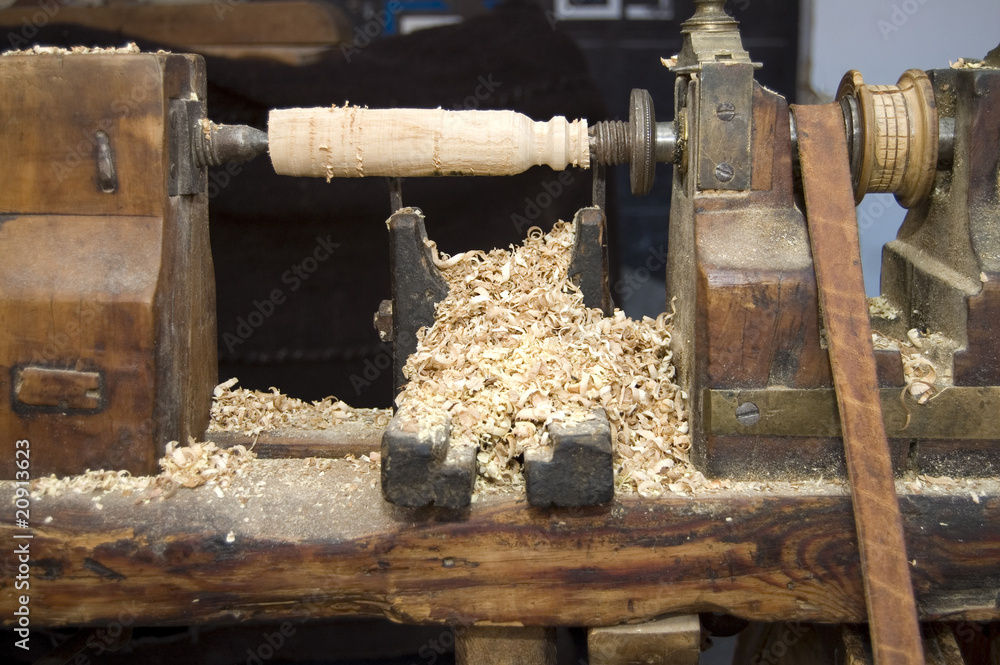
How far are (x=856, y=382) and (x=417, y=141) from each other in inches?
31.3

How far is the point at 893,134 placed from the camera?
1361 mm

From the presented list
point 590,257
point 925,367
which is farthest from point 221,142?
point 925,367

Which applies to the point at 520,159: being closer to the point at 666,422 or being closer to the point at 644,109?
the point at 644,109

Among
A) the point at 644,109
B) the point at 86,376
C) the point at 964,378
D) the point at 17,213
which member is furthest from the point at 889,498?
the point at 17,213

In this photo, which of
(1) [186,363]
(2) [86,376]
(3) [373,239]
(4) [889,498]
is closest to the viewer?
(4) [889,498]

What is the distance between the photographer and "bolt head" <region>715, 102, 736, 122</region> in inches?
51.6

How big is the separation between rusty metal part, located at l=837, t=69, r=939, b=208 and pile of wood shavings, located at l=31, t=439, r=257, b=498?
1.16 meters

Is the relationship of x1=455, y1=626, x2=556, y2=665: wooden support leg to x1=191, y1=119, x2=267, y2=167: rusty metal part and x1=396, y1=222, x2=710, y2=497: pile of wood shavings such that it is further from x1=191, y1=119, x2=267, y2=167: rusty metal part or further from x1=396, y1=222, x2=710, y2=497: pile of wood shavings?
x1=191, y1=119, x2=267, y2=167: rusty metal part

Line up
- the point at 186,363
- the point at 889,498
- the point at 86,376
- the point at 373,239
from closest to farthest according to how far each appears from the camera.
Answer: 1. the point at 889,498
2. the point at 86,376
3. the point at 186,363
4. the point at 373,239

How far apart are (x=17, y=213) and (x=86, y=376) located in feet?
0.99

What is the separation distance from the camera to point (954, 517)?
→ 1.27 m

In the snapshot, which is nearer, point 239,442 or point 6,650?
point 239,442
